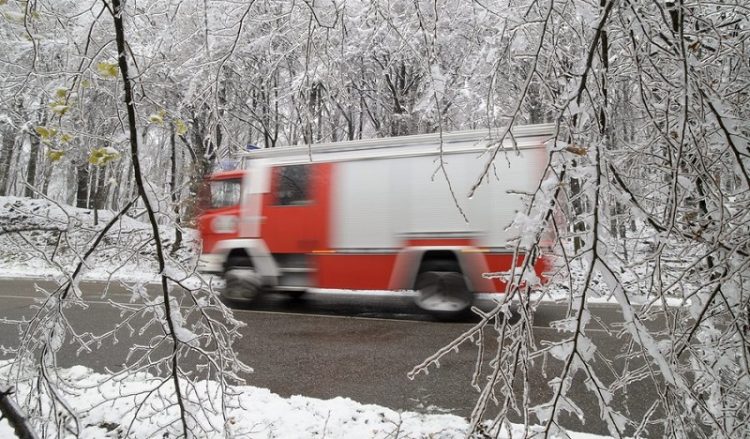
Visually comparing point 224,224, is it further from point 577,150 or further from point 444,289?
point 577,150

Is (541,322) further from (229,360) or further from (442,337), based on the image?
(229,360)

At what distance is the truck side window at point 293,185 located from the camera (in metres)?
7.22

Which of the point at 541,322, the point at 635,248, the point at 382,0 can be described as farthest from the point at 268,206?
the point at 635,248

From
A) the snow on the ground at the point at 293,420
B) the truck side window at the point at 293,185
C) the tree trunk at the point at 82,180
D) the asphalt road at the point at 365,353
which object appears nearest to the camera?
the tree trunk at the point at 82,180

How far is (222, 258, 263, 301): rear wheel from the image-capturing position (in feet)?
24.7

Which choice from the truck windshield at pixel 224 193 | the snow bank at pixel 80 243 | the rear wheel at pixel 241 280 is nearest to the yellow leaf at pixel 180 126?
the snow bank at pixel 80 243

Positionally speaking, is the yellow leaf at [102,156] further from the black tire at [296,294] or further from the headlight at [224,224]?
the black tire at [296,294]

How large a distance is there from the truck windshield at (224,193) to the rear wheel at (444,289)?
349 centimetres

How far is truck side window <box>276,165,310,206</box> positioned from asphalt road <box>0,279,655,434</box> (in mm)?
1874

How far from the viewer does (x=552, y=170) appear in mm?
1075

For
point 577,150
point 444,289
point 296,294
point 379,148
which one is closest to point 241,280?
point 296,294

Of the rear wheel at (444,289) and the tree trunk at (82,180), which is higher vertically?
the tree trunk at (82,180)

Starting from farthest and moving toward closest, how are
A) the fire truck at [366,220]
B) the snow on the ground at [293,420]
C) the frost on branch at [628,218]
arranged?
1. the fire truck at [366,220]
2. the snow on the ground at [293,420]
3. the frost on branch at [628,218]

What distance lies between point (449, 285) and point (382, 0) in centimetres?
507
